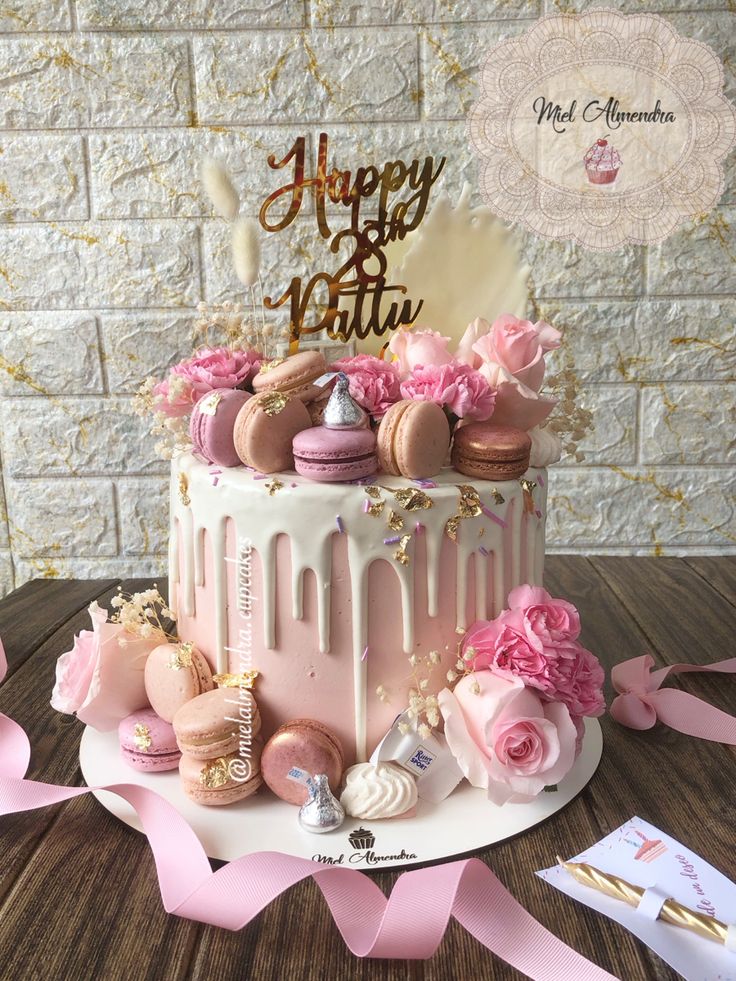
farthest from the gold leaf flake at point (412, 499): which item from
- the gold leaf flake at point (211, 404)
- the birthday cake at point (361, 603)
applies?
the gold leaf flake at point (211, 404)

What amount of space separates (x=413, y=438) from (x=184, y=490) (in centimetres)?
31

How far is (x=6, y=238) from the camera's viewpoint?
7.00ft

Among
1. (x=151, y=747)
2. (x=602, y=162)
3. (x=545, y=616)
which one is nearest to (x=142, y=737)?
(x=151, y=747)

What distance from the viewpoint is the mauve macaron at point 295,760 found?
88 centimetres

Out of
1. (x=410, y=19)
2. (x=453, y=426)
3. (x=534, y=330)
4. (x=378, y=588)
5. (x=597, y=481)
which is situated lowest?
(x=597, y=481)

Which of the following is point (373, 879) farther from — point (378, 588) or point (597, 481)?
point (597, 481)

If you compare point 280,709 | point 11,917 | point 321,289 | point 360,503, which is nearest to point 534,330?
point 360,503

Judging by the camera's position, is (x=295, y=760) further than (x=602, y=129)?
No

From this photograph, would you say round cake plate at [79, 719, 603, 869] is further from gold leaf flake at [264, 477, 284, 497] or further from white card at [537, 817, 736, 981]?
gold leaf flake at [264, 477, 284, 497]

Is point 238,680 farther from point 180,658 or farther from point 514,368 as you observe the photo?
point 514,368

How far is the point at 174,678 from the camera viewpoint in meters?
0.97

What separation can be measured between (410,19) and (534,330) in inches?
53.9

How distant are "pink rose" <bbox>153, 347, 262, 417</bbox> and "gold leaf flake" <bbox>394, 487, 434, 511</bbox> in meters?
0.27

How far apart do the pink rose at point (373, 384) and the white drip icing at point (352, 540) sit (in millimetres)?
91
